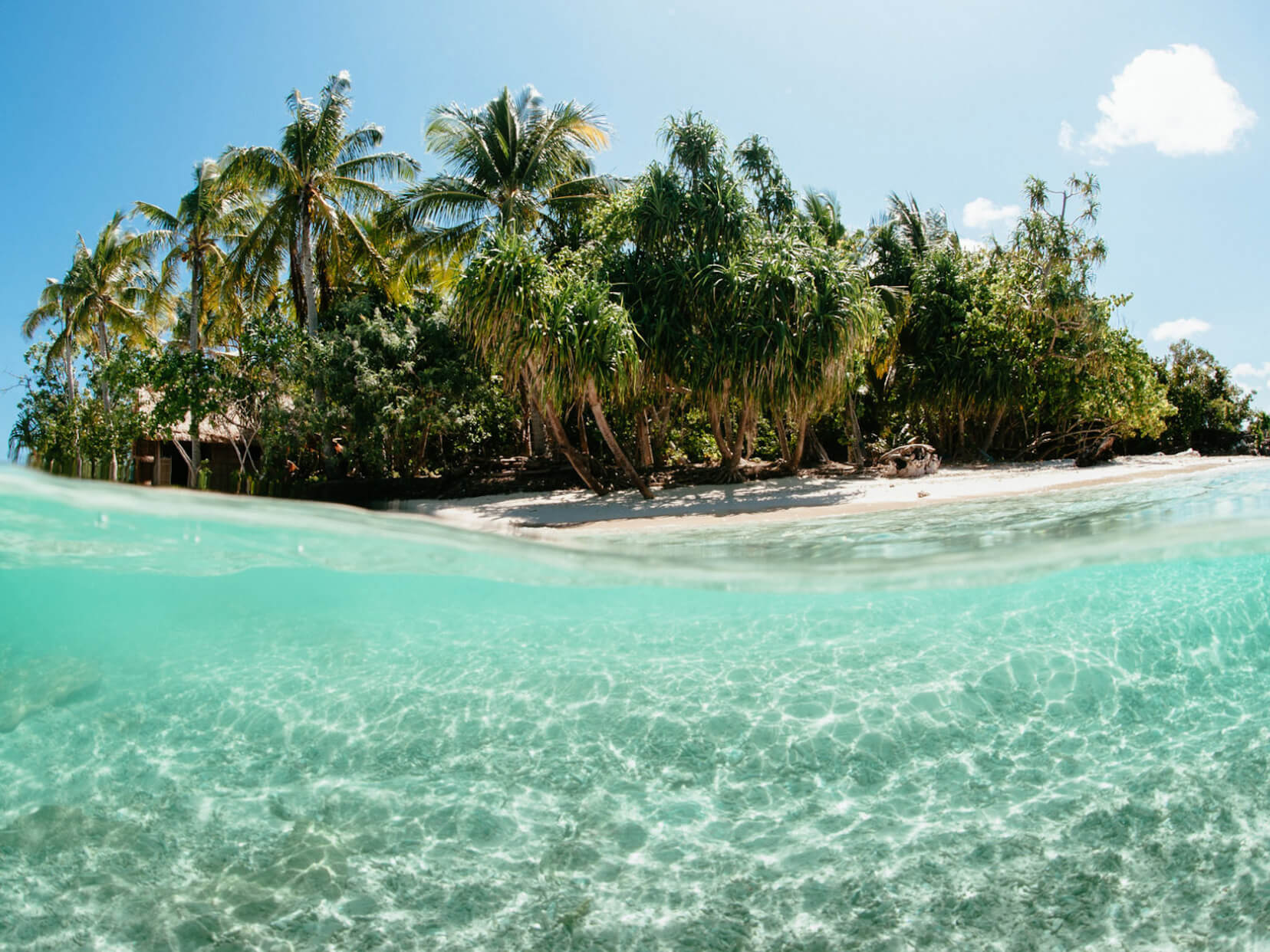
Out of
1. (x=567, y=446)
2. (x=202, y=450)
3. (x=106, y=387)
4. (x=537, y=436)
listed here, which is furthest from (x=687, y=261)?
(x=106, y=387)

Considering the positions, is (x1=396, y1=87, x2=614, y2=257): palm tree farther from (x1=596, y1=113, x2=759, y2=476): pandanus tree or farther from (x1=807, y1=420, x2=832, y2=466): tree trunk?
(x1=807, y1=420, x2=832, y2=466): tree trunk

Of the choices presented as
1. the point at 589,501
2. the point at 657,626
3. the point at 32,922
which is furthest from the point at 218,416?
the point at 32,922

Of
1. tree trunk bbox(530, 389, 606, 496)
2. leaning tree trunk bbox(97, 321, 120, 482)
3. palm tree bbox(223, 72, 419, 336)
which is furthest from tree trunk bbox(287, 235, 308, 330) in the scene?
tree trunk bbox(530, 389, 606, 496)

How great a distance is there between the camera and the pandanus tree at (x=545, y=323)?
13.6 metres

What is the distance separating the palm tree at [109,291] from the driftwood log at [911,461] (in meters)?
26.3

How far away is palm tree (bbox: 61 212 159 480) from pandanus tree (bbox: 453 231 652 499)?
759 inches

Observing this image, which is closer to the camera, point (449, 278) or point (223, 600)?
point (223, 600)

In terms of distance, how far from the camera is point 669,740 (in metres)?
6.63

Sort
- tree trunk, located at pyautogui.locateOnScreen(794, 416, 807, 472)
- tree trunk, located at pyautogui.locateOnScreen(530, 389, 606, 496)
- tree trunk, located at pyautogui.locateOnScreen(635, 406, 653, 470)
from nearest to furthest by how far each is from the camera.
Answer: tree trunk, located at pyautogui.locateOnScreen(530, 389, 606, 496), tree trunk, located at pyautogui.locateOnScreen(635, 406, 653, 470), tree trunk, located at pyautogui.locateOnScreen(794, 416, 807, 472)

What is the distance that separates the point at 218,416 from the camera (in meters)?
21.9

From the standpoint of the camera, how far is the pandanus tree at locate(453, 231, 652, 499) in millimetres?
13594

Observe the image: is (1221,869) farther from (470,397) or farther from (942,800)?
(470,397)

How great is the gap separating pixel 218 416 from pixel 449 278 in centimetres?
886

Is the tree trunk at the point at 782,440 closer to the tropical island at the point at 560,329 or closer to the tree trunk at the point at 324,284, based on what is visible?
the tropical island at the point at 560,329
